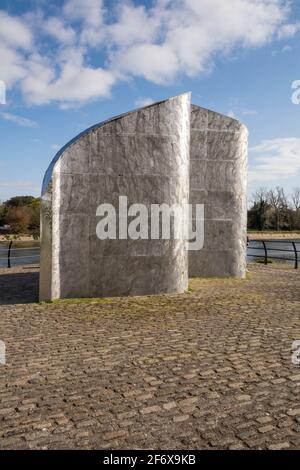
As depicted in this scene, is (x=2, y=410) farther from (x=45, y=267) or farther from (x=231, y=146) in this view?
(x=231, y=146)

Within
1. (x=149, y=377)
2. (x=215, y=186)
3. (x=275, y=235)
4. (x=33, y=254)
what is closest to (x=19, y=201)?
(x=275, y=235)

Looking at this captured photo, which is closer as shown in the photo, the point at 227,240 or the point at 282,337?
the point at 282,337

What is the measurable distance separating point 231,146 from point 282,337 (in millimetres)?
8653

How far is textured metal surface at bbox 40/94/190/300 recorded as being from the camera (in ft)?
29.2

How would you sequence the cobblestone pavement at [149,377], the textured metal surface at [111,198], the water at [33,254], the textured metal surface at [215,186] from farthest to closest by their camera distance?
the water at [33,254] < the textured metal surface at [215,186] < the textured metal surface at [111,198] < the cobblestone pavement at [149,377]

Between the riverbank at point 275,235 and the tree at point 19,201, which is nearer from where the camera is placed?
the riverbank at point 275,235

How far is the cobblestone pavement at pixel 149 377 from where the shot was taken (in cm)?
320

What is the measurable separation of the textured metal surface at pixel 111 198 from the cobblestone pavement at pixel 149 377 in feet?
3.52

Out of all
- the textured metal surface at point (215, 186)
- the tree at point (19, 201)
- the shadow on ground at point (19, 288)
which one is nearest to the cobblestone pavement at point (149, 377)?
the shadow on ground at point (19, 288)

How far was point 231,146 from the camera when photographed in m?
13.4

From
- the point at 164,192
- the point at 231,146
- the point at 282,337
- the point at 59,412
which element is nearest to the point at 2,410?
the point at 59,412

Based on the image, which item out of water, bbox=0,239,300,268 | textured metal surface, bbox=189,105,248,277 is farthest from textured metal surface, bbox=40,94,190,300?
water, bbox=0,239,300,268

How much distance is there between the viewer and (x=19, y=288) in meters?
10.7

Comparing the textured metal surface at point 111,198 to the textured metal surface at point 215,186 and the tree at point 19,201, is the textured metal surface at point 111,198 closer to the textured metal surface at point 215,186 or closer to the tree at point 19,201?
the textured metal surface at point 215,186
